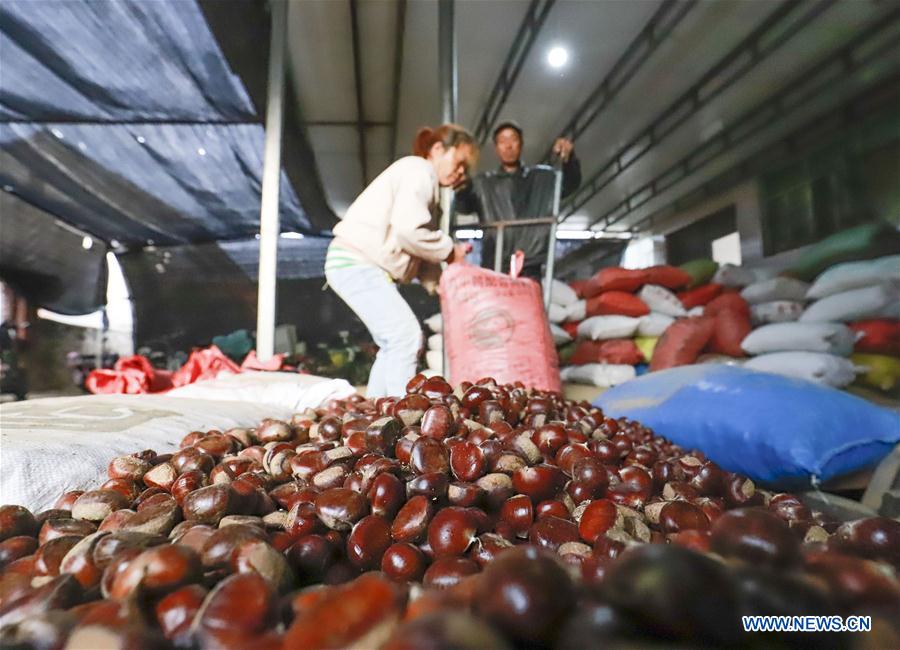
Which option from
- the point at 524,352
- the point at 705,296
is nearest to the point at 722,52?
the point at 705,296

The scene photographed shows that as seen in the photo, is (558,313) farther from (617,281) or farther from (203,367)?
(203,367)

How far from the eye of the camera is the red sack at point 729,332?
268cm

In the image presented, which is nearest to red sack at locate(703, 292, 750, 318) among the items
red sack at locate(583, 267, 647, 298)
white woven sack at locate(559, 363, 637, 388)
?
red sack at locate(583, 267, 647, 298)

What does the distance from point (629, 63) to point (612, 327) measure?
64.7 inches

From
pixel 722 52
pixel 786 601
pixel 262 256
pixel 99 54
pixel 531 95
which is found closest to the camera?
pixel 786 601

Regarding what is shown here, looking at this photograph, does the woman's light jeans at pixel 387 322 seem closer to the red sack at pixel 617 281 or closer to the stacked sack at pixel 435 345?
the stacked sack at pixel 435 345

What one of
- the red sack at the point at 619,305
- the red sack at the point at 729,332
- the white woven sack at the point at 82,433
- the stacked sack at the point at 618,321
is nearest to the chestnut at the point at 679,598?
the white woven sack at the point at 82,433

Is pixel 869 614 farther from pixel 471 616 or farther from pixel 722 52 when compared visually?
pixel 722 52

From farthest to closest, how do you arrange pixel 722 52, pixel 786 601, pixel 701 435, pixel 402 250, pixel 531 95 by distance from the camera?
pixel 531 95 → pixel 722 52 → pixel 402 250 → pixel 701 435 → pixel 786 601

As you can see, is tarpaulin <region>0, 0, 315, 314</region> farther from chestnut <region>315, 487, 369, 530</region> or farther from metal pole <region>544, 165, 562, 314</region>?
chestnut <region>315, 487, 369, 530</region>

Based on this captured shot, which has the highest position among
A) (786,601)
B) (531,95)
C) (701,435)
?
(531,95)

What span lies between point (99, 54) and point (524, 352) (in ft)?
7.62

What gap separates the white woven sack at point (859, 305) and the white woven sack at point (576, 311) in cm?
120

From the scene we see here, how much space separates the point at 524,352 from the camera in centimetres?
184
